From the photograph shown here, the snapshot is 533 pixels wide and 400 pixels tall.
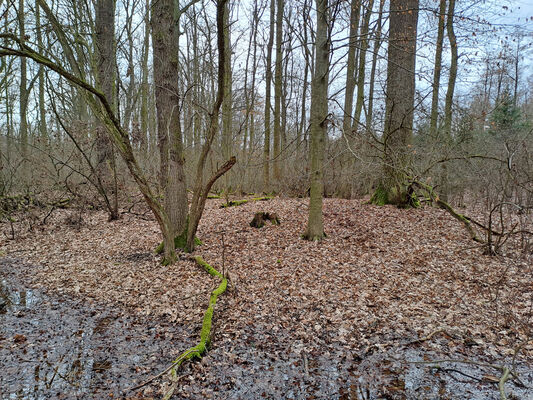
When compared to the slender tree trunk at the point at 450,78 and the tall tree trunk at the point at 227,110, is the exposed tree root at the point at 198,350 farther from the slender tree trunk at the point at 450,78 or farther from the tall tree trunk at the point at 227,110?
the tall tree trunk at the point at 227,110

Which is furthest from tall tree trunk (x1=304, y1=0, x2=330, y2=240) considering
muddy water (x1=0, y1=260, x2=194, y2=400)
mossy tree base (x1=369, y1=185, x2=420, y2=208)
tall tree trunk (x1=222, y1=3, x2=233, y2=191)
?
tall tree trunk (x1=222, y1=3, x2=233, y2=191)

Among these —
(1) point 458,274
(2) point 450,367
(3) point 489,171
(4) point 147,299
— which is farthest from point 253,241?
(3) point 489,171

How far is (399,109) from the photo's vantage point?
8.83 metres

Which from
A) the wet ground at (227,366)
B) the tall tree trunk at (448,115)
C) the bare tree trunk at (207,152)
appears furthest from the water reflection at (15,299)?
the tall tree trunk at (448,115)

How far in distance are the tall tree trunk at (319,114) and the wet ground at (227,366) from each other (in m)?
3.21

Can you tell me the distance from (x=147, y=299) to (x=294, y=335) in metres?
2.43

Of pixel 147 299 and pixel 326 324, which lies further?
pixel 147 299

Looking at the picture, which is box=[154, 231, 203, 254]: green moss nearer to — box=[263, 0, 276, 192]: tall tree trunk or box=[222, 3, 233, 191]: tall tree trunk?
box=[222, 3, 233, 191]: tall tree trunk

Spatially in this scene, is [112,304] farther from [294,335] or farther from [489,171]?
[489,171]

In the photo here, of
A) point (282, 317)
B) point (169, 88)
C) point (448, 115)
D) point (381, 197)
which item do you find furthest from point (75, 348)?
point (448, 115)

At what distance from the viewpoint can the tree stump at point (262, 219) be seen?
8.27 meters

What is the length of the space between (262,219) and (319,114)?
3122 millimetres

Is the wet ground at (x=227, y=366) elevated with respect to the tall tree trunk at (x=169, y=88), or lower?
lower

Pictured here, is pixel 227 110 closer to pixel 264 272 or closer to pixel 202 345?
pixel 264 272
